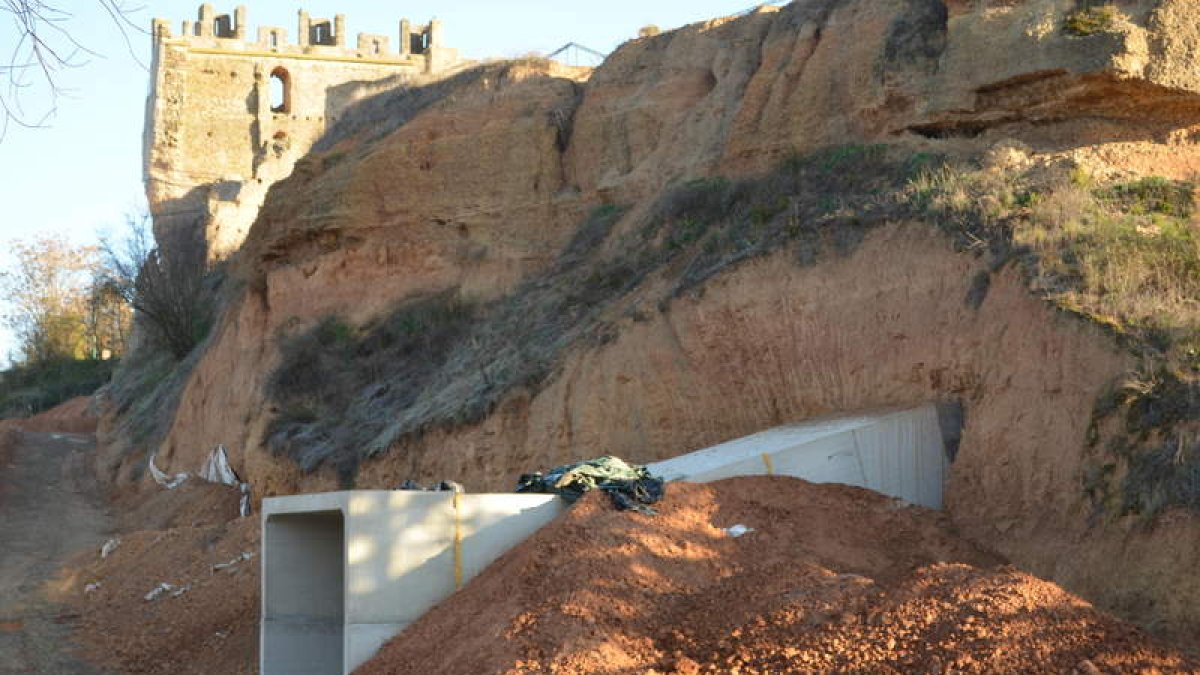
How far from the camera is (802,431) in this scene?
46.7 feet

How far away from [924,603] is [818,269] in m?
7.03

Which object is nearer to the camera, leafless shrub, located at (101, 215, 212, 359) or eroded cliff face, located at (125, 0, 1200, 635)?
eroded cliff face, located at (125, 0, 1200, 635)

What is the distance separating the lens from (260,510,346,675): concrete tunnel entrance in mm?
13625

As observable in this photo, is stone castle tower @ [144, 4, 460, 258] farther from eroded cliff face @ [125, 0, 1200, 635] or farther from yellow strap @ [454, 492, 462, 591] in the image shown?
yellow strap @ [454, 492, 462, 591]

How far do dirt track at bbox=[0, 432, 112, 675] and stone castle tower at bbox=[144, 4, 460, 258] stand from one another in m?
11.8

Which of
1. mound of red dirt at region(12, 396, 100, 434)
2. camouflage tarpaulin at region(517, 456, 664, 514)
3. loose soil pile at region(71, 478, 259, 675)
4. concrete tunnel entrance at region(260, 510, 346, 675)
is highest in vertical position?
camouflage tarpaulin at region(517, 456, 664, 514)

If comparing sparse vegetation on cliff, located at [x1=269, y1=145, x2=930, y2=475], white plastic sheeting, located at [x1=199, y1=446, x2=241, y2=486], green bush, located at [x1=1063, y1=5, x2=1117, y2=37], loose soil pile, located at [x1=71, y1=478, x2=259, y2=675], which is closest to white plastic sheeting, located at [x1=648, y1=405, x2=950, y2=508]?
sparse vegetation on cliff, located at [x1=269, y1=145, x2=930, y2=475]

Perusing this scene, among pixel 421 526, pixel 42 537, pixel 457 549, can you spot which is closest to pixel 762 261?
pixel 457 549

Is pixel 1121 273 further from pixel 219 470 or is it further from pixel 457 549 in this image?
pixel 219 470

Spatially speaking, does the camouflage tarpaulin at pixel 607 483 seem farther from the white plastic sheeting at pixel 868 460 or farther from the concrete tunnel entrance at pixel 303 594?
the concrete tunnel entrance at pixel 303 594

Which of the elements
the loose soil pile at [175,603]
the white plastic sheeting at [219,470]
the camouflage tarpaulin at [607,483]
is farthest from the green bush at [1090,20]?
the white plastic sheeting at [219,470]

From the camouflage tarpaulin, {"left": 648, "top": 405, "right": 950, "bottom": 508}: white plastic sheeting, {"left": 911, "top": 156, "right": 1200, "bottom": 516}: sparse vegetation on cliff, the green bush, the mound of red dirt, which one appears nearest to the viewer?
{"left": 911, "top": 156, "right": 1200, "bottom": 516}: sparse vegetation on cliff

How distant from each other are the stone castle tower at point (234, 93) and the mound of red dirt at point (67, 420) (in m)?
6.78

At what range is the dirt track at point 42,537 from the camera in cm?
1716
